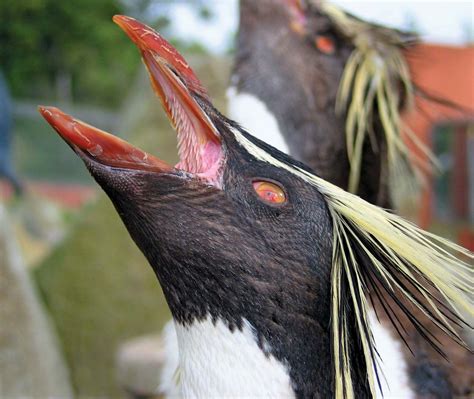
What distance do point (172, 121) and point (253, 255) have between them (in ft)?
0.92

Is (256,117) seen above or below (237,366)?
above

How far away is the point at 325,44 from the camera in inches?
89.4

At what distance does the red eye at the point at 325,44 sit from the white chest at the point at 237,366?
4.76ft

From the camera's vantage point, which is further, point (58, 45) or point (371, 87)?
point (58, 45)

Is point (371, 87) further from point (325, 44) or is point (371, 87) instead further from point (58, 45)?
point (58, 45)

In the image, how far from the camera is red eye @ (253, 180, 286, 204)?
1.09 m

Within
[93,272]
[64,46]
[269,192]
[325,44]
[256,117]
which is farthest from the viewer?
[64,46]

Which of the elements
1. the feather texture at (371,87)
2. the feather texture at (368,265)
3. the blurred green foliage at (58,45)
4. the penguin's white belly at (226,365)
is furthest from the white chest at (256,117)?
the blurred green foliage at (58,45)

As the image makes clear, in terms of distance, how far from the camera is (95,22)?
12820mm

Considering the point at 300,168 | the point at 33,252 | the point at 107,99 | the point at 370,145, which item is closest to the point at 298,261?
the point at 300,168

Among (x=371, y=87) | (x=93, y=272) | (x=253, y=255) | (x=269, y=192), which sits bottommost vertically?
(x=93, y=272)

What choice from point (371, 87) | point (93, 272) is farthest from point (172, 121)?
point (93, 272)

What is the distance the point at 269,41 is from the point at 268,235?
130 cm

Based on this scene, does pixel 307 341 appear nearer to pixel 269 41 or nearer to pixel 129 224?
pixel 129 224
